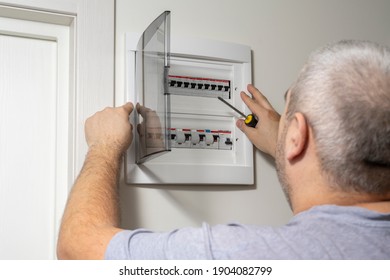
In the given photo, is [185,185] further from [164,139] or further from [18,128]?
[18,128]

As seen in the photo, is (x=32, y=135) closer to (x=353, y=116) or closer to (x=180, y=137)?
(x=180, y=137)

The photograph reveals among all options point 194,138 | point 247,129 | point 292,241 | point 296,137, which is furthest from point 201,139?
point 292,241

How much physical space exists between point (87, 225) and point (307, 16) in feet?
3.70

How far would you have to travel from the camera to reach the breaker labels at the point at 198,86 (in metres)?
1.47

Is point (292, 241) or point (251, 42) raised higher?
point (251, 42)

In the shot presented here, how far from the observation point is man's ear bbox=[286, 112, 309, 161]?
92 cm

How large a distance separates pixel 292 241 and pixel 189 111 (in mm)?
731

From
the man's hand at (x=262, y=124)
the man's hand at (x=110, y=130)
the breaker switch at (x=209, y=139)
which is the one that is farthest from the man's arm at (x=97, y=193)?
the man's hand at (x=262, y=124)

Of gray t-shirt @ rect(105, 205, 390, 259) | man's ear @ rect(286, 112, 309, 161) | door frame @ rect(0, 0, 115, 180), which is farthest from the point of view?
door frame @ rect(0, 0, 115, 180)

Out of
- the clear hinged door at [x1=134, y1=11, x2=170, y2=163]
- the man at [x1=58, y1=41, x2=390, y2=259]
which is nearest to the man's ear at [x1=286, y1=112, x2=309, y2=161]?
the man at [x1=58, y1=41, x2=390, y2=259]

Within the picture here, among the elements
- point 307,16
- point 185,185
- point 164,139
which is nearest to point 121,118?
point 164,139

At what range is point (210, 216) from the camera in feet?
4.82

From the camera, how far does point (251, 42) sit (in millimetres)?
1618

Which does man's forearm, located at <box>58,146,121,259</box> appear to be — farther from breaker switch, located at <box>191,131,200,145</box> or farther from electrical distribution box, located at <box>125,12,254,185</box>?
breaker switch, located at <box>191,131,200,145</box>
